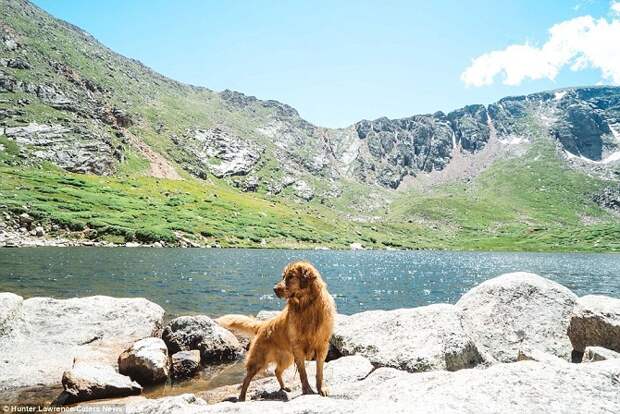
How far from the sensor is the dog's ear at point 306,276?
9188 mm

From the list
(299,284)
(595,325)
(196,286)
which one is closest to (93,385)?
(299,284)

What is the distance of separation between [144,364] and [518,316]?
43.7 ft

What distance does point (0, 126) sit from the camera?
159500mm

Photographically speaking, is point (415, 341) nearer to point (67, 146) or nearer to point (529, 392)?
point (529, 392)

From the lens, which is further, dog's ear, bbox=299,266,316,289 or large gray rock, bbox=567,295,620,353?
large gray rock, bbox=567,295,620,353

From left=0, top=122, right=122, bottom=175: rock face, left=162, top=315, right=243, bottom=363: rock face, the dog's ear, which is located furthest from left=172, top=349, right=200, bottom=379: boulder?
left=0, top=122, right=122, bottom=175: rock face

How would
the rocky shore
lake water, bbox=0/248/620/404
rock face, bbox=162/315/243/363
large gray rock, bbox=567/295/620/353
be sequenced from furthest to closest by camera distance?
rock face, bbox=162/315/243/363 < lake water, bbox=0/248/620/404 < large gray rock, bbox=567/295/620/353 < the rocky shore

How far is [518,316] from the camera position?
15.9 metres

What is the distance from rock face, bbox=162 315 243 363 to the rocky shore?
43mm

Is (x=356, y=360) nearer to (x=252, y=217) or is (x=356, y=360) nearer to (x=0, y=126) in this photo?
(x=252, y=217)

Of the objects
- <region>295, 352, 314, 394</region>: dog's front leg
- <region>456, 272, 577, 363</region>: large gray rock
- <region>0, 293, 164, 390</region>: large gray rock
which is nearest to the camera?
<region>295, 352, 314, 394</region>: dog's front leg

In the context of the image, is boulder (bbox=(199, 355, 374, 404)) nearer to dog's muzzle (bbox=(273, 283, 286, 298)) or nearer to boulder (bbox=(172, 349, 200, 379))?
boulder (bbox=(172, 349, 200, 379))

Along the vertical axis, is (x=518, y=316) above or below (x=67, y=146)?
below

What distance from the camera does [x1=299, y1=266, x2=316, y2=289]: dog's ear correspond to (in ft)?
30.1
